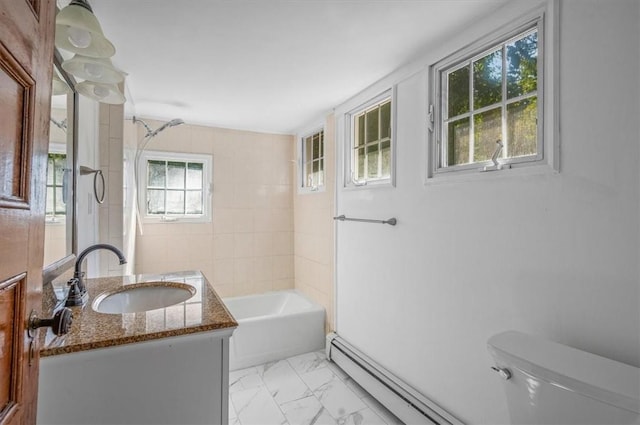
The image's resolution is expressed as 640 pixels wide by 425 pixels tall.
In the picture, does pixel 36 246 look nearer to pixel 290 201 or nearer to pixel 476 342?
pixel 476 342

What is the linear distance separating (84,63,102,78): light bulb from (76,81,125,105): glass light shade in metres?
0.07

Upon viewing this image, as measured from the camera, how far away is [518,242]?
4.49 ft

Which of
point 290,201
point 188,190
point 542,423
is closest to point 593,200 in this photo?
point 542,423

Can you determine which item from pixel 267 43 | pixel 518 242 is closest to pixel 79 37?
pixel 267 43

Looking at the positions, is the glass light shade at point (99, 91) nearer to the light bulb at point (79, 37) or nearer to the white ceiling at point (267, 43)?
the light bulb at point (79, 37)

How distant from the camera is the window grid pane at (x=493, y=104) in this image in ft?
4.49

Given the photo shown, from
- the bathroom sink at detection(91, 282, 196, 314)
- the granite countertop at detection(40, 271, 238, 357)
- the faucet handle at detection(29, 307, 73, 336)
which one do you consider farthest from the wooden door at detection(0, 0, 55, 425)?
the bathroom sink at detection(91, 282, 196, 314)

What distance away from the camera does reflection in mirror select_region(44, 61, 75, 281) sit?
126 cm

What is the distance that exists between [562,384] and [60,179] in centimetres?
194

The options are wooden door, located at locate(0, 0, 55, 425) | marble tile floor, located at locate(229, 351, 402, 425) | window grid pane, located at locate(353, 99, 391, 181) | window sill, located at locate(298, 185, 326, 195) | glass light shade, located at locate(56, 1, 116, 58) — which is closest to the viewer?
wooden door, located at locate(0, 0, 55, 425)

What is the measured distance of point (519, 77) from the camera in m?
1.41

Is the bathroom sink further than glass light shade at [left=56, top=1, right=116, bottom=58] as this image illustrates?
Yes

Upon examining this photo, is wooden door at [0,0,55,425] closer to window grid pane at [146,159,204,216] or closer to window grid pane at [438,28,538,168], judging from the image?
window grid pane at [438,28,538,168]

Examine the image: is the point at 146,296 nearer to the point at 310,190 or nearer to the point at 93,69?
the point at 93,69
